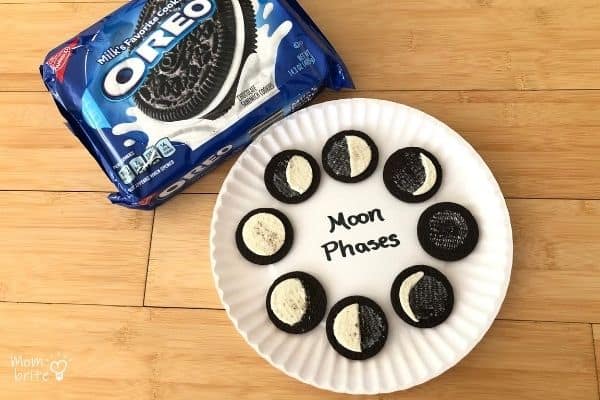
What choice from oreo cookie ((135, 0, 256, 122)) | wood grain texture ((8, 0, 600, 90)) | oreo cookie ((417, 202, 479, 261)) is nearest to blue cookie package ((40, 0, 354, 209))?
oreo cookie ((135, 0, 256, 122))

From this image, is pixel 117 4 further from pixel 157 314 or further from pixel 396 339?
pixel 396 339

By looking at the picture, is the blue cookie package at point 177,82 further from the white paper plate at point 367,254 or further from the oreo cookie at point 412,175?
the oreo cookie at point 412,175

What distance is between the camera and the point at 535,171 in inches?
30.5

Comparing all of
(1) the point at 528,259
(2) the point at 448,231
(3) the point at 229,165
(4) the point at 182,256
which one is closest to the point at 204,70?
(3) the point at 229,165

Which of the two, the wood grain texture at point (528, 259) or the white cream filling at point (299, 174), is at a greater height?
the white cream filling at point (299, 174)

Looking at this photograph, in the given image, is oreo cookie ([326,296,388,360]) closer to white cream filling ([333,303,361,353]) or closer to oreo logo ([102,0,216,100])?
white cream filling ([333,303,361,353])

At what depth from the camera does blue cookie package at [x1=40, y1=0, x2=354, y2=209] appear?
74cm

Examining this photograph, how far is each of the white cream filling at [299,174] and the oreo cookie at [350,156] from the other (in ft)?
0.08

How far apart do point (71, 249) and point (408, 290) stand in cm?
48

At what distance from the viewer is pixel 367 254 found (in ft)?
2.40

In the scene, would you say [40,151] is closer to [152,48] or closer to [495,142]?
[152,48]

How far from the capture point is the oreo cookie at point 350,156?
745 mm

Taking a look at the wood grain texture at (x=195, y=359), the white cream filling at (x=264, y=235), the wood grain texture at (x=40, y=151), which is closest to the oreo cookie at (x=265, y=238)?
the white cream filling at (x=264, y=235)

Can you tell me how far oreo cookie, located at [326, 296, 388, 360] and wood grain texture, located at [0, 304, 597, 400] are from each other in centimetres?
7
